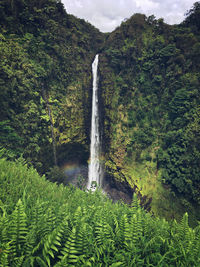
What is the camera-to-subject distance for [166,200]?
46.9ft

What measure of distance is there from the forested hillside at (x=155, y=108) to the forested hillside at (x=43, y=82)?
157 inches

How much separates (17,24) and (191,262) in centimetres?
2095

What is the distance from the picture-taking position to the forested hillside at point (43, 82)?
13.8 metres

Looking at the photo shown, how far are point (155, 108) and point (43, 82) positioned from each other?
13.6 m

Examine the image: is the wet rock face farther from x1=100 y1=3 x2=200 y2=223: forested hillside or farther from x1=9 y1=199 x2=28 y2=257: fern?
x1=9 y1=199 x2=28 y2=257: fern

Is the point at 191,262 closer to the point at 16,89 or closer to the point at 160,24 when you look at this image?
the point at 16,89

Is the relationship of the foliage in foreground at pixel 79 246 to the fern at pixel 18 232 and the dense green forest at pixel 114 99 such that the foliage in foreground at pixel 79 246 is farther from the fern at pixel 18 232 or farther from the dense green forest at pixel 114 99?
the dense green forest at pixel 114 99

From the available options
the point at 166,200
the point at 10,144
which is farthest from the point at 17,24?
the point at 166,200

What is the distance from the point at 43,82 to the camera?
16969 mm

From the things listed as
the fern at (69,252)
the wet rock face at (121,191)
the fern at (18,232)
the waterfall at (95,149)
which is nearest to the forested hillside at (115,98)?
the wet rock face at (121,191)

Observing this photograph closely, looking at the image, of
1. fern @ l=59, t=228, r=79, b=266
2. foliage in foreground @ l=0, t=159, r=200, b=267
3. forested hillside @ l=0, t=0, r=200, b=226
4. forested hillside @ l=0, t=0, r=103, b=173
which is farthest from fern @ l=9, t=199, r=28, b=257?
forested hillside @ l=0, t=0, r=200, b=226

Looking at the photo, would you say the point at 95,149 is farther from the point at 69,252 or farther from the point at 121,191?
the point at 69,252

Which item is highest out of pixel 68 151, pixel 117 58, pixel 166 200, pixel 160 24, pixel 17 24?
pixel 160 24

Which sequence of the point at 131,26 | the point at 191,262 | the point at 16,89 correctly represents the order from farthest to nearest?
the point at 131,26
the point at 16,89
the point at 191,262
